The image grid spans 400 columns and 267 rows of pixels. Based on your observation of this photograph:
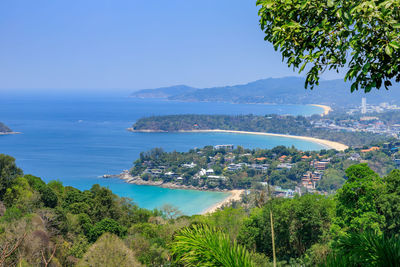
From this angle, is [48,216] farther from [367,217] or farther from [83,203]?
[367,217]

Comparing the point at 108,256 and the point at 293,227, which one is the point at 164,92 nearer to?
the point at 293,227

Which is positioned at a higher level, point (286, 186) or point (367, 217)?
point (367, 217)

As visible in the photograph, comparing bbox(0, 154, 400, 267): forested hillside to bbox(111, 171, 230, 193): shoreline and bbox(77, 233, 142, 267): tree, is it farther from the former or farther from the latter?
bbox(111, 171, 230, 193): shoreline

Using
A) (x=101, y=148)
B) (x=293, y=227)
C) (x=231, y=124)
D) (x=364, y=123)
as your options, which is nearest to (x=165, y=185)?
(x=101, y=148)

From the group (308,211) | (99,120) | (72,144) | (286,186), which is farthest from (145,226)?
(99,120)

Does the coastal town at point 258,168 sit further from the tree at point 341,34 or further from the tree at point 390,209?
the tree at point 341,34

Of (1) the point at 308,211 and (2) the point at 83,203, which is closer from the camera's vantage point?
(1) the point at 308,211

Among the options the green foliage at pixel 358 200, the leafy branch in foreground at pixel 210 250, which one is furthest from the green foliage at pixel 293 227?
the leafy branch in foreground at pixel 210 250
